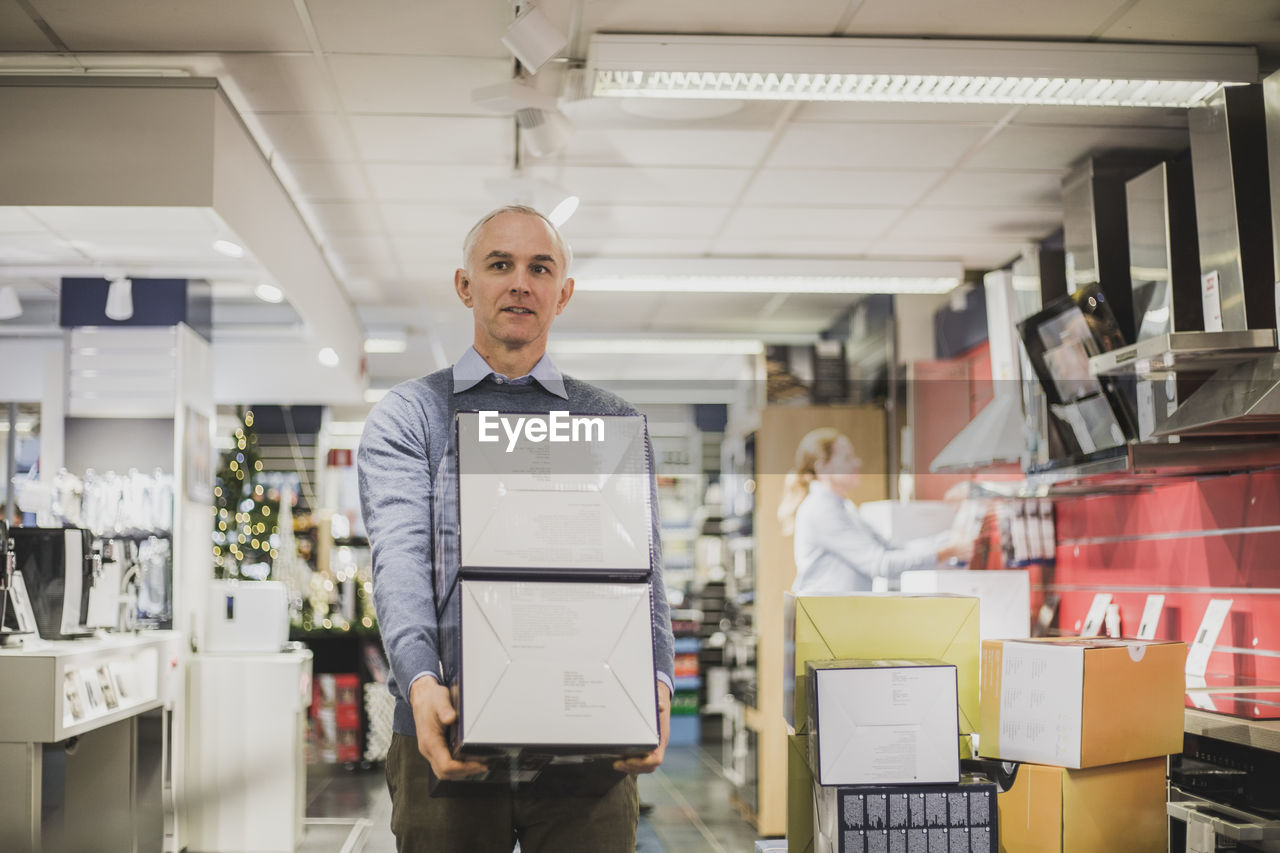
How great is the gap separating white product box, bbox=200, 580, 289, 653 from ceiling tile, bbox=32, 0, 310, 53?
9.51 ft

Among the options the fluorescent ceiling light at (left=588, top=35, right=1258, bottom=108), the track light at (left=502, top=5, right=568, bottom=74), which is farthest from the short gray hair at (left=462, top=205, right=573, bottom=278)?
the fluorescent ceiling light at (left=588, top=35, right=1258, bottom=108)

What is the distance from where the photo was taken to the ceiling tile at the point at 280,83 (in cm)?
403

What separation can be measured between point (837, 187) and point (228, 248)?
280cm

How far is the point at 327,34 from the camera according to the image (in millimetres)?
3799

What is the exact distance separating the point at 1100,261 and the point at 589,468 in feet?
12.1

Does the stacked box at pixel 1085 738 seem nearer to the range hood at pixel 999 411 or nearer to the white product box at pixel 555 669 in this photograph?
the white product box at pixel 555 669

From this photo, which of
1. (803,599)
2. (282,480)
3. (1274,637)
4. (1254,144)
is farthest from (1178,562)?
(282,480)

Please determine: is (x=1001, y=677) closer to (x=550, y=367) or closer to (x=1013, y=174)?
(x=550, y=367)

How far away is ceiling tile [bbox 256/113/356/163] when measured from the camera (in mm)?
4578

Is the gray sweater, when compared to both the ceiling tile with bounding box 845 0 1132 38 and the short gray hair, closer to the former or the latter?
the short gray hair

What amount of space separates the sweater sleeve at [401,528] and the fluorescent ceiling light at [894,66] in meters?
2.36

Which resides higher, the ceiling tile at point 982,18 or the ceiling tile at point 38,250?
the ceiling tile at point 982,18

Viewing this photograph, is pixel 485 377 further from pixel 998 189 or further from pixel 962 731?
pixel 998 189

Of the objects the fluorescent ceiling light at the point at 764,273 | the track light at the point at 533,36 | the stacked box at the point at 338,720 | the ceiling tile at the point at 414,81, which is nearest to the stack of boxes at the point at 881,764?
the track light at the point at 533,36
